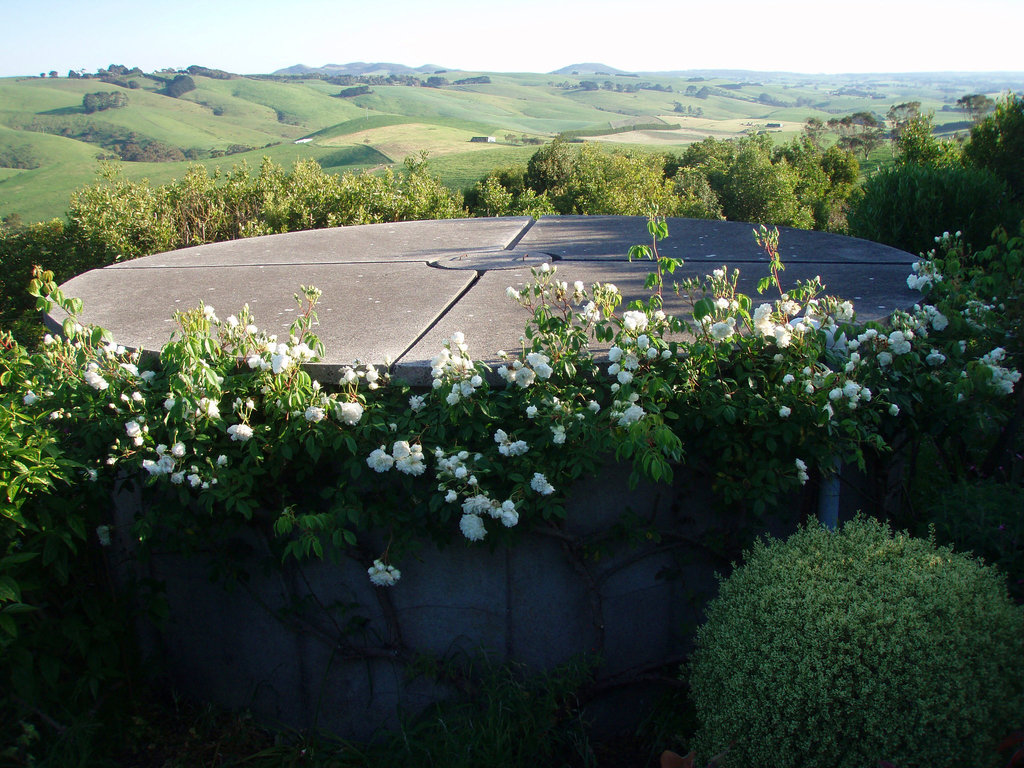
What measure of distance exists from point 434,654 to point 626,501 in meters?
0.88

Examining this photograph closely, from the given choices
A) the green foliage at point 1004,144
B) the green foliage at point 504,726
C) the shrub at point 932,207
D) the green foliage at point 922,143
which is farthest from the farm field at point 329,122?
the green foliage at point 504,726

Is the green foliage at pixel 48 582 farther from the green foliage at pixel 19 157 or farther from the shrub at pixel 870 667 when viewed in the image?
the green foliage at pixel 19 157

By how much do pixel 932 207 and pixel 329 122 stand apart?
7785 cm

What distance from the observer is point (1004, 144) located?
26.8 feet

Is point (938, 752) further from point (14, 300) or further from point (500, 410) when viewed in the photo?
point (14, 300)

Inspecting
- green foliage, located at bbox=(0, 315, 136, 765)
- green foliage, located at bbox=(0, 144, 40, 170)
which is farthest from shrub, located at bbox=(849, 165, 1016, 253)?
green foliage, located at bbox=(0, 144, 40, 170)

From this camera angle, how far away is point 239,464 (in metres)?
2.38

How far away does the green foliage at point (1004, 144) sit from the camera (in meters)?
8.07

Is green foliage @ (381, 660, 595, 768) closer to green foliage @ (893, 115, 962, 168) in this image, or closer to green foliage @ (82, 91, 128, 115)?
green foliage @ (893, 115, 962, 168)

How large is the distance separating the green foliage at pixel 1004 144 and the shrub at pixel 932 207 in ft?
7.81

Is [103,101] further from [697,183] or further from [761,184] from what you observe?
[761,184]

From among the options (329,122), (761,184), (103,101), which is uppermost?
(103,101)

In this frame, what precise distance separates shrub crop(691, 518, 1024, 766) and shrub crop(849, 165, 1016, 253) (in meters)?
4.83

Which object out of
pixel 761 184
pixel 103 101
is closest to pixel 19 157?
pixel 103 101
